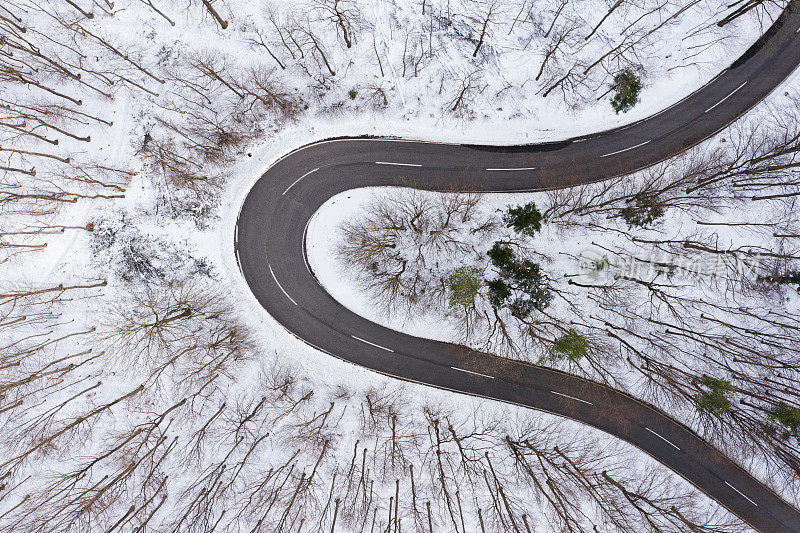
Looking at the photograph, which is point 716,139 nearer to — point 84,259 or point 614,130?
point 614,130

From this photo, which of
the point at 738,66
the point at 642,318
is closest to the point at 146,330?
the point at 642,318

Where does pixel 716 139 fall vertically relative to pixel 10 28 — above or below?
above

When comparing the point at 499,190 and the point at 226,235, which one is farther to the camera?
the point at 226,235

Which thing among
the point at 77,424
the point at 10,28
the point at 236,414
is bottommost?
the point at 77,424

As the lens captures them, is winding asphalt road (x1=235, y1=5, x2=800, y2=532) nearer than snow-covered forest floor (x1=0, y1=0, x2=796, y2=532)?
No

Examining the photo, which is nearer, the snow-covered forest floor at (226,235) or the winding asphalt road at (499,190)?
the snow-covered forest floor at (226,235)
